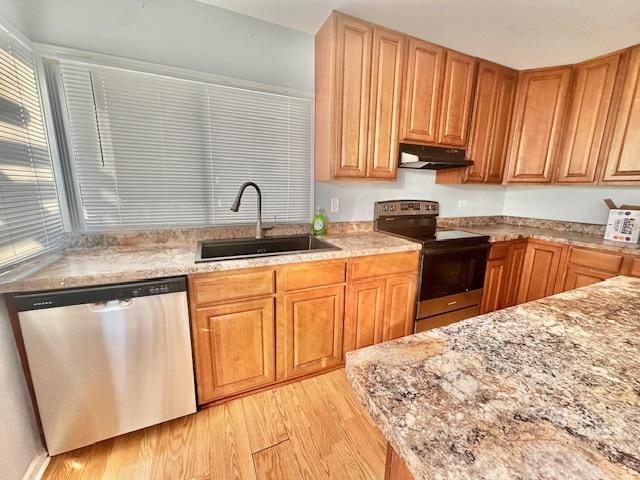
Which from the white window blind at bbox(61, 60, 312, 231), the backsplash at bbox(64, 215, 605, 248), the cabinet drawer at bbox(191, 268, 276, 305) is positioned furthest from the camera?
the backsplash at bbox(64, 215, 605, 248)

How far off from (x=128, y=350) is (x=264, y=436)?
849 mm

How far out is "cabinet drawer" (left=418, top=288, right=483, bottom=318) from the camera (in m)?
2.13

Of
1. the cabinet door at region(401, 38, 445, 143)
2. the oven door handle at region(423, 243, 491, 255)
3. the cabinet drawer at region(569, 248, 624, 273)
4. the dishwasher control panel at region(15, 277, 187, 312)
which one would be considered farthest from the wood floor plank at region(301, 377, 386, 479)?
the cabinet drawer at region(569, 248, 624, 273)

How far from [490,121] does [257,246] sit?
2.42 m

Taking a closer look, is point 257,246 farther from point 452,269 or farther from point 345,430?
point 452,269

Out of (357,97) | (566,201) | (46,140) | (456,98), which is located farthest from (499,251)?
(46,140)

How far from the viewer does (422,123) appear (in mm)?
2137

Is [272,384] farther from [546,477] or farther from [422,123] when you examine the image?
[422,123]

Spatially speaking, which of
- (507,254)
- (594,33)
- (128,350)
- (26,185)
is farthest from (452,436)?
(594,33)

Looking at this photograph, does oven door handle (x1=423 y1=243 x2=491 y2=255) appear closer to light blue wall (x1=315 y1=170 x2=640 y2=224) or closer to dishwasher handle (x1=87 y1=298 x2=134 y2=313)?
light blue wall (x1=315 y1=170 x2=640 y2=224)

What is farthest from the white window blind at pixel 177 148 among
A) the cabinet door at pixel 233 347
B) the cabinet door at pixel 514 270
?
the cabinet door at pixel 514 270

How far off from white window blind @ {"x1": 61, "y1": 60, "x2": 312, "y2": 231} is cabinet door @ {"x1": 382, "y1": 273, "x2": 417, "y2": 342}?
100cm

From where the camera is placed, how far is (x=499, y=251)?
96.5 inches

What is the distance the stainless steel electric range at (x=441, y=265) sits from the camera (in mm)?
2098
